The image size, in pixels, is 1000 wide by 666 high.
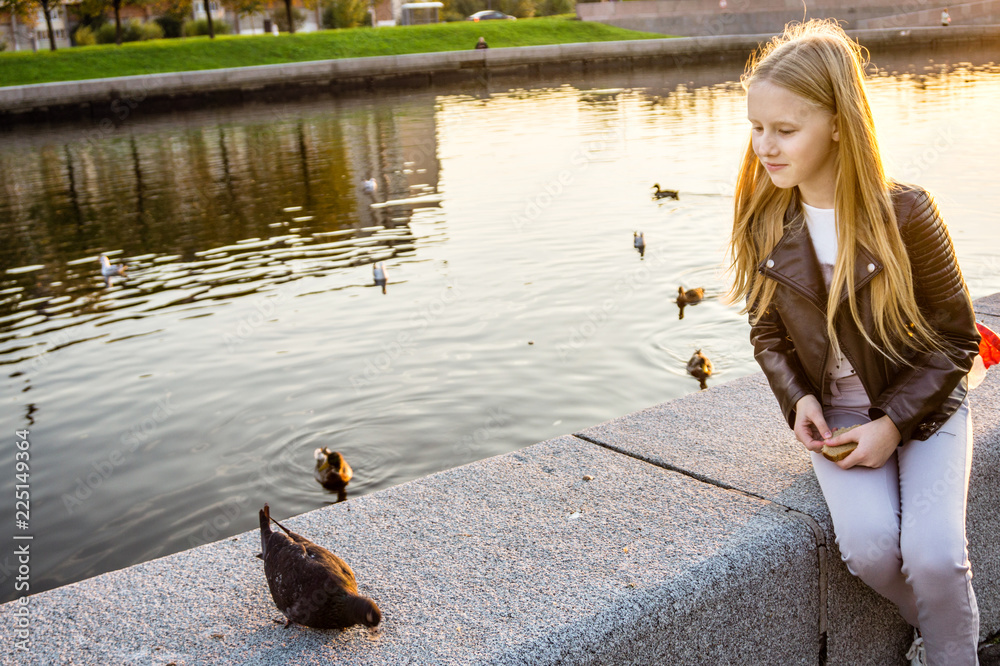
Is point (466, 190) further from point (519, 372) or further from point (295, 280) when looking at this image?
point (519, 372)

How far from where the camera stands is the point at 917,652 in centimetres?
276

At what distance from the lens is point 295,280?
11.5 meters

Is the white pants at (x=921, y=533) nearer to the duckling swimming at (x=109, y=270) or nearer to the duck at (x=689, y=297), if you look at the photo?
the duck at (x=689, y=297)

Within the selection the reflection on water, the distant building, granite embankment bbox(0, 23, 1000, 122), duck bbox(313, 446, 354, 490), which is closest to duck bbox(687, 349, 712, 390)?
the reflection on water

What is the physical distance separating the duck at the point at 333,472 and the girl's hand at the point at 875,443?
4.14 meters

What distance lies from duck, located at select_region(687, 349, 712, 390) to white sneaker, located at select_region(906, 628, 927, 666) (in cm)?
476

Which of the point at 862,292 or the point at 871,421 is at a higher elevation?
the point at 862,292

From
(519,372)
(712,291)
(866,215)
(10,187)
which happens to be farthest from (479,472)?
(10,187)

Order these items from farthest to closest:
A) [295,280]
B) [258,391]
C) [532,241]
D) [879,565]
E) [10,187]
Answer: [10,187] < [532,241] < [295,280] < [258,391] < [879,565]

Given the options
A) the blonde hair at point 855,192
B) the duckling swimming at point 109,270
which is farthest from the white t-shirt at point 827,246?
the duckling swimming at point 109,270

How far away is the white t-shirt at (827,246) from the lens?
115 inches

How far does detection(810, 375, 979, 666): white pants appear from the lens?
2.46 metres

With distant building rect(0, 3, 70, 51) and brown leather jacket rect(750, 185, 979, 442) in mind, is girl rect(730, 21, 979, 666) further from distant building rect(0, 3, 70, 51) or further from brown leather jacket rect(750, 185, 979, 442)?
distant building rect(0, 3, 70, 51)

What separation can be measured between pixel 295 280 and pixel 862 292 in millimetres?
9567
